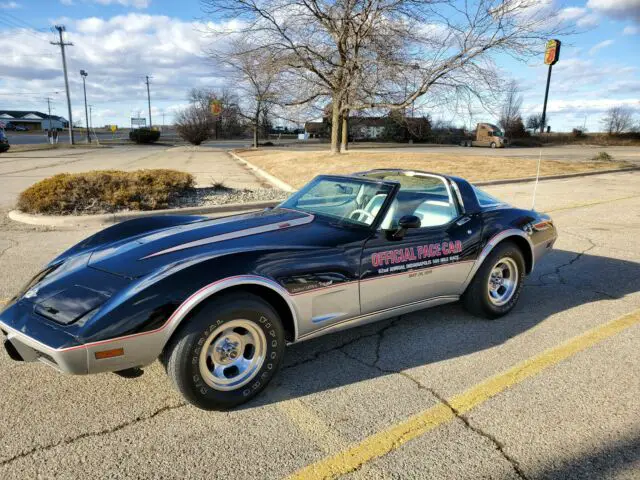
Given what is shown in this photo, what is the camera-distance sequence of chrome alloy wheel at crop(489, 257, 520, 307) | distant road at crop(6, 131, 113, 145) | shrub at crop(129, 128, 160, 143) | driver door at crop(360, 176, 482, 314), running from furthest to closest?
shrub at crop(129, 128, 160, 143) < distant road at crop(6, 131, 113, 145) < chrome alloy wheel at crop(489, 257, 520, 307) < driver door at crop(360, 176, 482, 314)

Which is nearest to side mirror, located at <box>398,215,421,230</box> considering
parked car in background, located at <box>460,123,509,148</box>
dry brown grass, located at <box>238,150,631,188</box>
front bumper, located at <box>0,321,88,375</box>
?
front bumper, located at <box>0,321,88,375</box>

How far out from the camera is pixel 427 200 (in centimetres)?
449

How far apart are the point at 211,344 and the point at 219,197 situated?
8.58m

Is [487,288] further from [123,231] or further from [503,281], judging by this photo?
[123,231]

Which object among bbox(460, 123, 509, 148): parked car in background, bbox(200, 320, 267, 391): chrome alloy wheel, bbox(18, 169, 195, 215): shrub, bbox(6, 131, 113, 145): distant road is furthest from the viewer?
bbox(6, 131, 113, 145): distant road

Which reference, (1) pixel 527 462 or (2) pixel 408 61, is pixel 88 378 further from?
(2) pixel 408 61

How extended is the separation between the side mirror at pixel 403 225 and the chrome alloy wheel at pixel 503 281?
49.3 inches

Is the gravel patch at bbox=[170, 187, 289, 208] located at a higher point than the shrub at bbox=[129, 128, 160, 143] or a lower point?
lower

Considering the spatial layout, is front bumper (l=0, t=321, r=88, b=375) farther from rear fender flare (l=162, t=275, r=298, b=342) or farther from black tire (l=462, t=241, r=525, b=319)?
black tire (l=462, t=241, r=525, b=319)

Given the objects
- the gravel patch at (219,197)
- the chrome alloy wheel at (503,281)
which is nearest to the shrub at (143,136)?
the gravel patch at (219,197)

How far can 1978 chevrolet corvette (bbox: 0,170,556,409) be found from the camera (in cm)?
257

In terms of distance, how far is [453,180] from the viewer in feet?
14.3

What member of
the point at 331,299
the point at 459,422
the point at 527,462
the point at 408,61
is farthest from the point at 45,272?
the point at 408,61

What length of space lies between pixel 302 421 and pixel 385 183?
1994 millimetres
